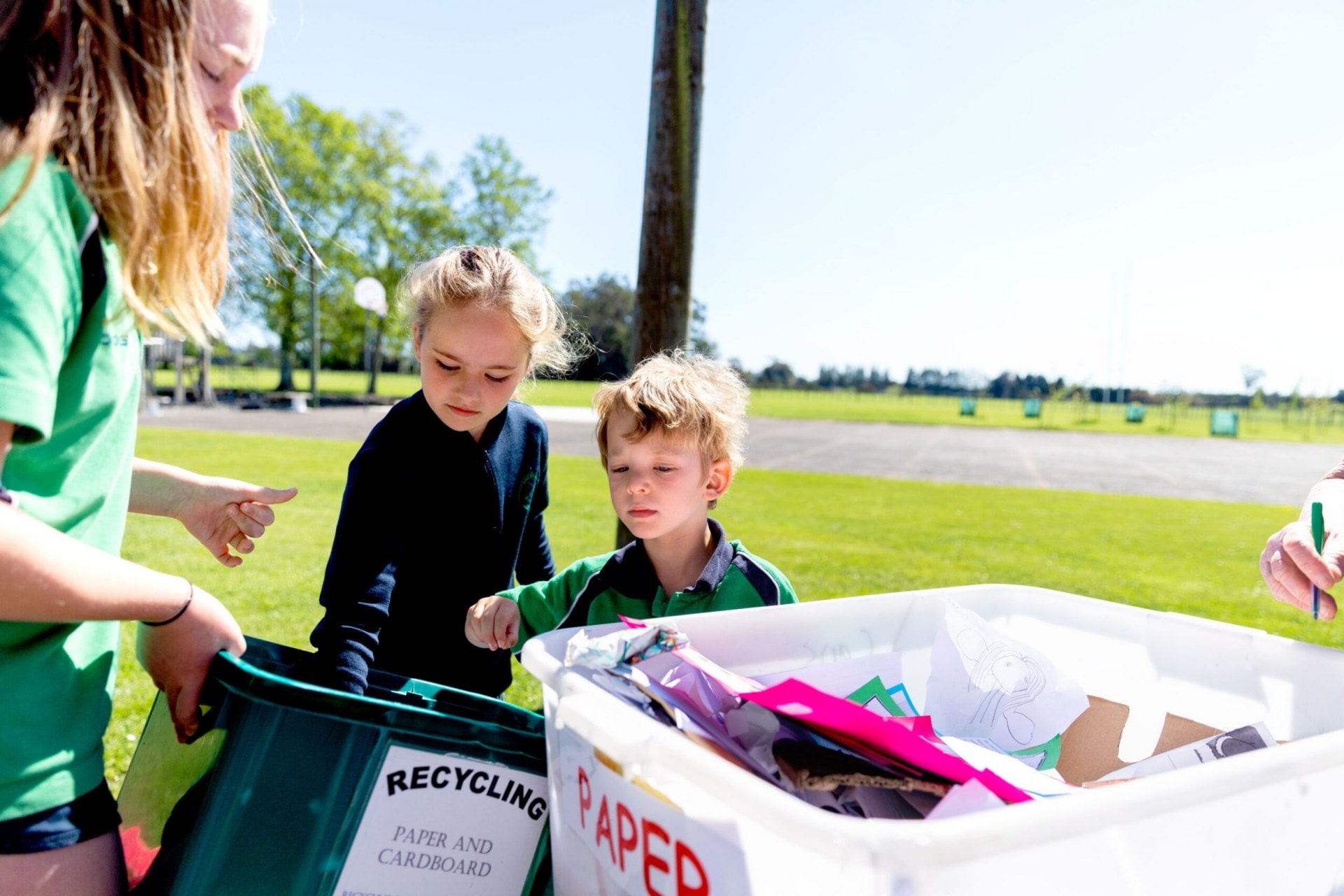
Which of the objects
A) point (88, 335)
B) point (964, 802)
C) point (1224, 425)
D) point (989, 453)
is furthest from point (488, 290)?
point (1224, 425)

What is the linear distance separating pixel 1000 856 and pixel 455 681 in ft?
4.67

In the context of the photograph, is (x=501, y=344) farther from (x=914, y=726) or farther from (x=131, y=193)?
(x=914, y=726)

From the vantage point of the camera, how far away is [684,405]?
1.83 m

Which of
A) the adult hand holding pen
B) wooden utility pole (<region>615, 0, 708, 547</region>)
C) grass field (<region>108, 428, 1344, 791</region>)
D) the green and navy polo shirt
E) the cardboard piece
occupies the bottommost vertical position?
grass field (<region>108, 428, 1344, 791</region>)

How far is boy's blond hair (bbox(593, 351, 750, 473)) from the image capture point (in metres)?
1.81

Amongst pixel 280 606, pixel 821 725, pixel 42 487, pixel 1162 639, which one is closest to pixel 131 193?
pixel 42 487

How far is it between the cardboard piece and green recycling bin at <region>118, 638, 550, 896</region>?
36.8 inches

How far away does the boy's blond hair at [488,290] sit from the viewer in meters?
1.86

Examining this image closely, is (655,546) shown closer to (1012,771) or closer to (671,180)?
(1012,771)

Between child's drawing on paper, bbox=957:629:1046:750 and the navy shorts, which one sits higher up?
child's drawing on paper, bbox=957:629:1046:750

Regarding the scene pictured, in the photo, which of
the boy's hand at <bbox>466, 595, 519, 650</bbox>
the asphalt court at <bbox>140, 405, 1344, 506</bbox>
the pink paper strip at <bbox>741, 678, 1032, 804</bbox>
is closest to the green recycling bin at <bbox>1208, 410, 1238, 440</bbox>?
the asphalt court at <bbox>140, 405, 1344, 506</bbox>

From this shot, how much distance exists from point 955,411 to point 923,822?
5408 cm

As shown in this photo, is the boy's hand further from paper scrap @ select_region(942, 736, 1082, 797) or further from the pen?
the pen

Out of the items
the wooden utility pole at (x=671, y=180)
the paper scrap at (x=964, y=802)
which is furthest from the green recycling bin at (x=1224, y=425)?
the paper scrap at (x=964, y=802)
